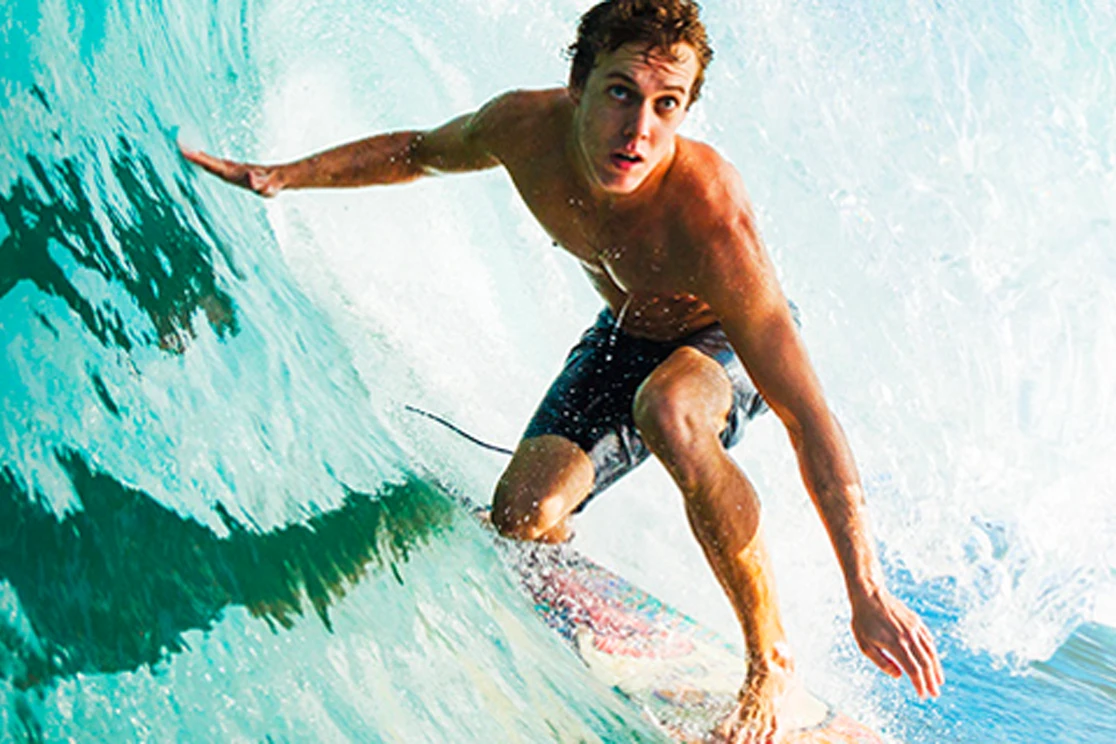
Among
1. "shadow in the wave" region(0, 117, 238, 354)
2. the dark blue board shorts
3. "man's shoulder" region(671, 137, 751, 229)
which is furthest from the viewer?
the dark blue board shorts

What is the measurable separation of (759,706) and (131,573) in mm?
1676

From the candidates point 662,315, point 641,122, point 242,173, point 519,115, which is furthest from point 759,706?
point 242,173

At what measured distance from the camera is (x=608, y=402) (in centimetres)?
360

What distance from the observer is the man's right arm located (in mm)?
3393

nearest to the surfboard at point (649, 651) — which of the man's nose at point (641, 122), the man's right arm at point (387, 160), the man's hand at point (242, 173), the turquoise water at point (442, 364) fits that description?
the turquoise water at point (442, 364)

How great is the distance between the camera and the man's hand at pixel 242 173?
3.38 metres

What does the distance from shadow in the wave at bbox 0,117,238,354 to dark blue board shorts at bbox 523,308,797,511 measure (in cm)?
105

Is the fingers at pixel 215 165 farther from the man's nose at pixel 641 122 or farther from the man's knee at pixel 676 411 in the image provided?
the man's knee at pixel 676 411

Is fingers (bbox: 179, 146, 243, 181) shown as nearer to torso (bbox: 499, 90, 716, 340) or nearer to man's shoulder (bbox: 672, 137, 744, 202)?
torso (bbox: 499, 90, 716, 340)

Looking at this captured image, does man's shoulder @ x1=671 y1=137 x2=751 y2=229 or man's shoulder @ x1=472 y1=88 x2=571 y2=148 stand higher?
man's shoulder @ x1=472 y1=88 x2=571 y2=148

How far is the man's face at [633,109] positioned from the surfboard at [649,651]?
1290 mm

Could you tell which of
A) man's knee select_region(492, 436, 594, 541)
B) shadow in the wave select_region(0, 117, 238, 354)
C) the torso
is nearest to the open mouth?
the torso

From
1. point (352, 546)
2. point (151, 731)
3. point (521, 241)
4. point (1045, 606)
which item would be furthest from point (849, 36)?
point (151, 731)

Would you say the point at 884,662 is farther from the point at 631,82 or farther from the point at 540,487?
the point at 631,82
